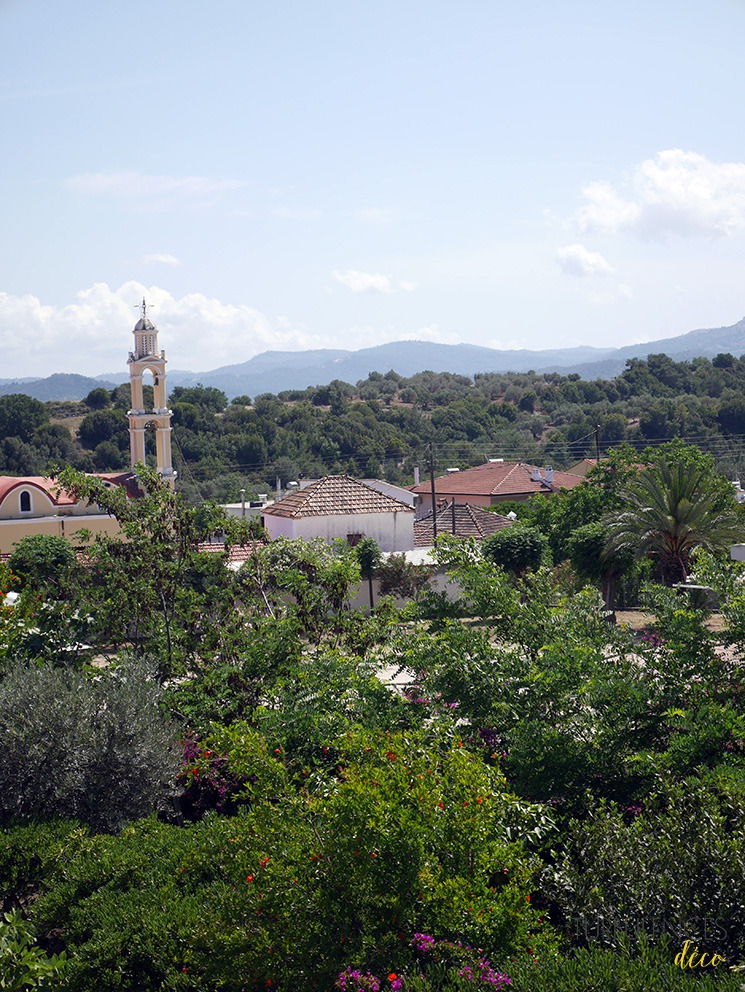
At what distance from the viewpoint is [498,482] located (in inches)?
1911

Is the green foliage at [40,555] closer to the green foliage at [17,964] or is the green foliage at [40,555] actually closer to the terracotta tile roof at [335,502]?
the terracotta tile roof at [335,502]

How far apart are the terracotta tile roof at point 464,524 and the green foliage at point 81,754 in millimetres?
23998

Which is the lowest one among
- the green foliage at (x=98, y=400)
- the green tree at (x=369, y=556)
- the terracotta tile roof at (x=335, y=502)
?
the green tree at (x=369, y=556)

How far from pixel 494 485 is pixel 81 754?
136 feet

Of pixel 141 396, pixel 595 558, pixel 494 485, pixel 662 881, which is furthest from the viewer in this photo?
pixel 494 485

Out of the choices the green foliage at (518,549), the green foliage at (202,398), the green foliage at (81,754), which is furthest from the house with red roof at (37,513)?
the green foliage at (202,398)

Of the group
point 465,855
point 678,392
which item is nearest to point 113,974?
point 465,855

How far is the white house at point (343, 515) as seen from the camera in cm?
2933

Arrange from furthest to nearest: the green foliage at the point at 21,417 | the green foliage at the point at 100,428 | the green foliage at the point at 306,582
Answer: the green foliage at the point at 100,428 < the green foliage at the point at 21,417 < the green foliage at the point at 306,582

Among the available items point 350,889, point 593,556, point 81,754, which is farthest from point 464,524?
point 350,889

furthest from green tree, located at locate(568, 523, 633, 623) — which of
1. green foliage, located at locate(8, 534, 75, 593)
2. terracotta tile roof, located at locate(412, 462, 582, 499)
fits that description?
terracotta tile roof, located at locate(412, 462, 582, 499)

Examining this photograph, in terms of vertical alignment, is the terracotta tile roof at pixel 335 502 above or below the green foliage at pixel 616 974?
above

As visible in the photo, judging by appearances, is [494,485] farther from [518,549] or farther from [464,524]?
[518,549]

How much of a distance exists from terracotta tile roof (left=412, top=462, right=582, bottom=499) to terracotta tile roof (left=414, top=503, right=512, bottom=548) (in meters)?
12.7
